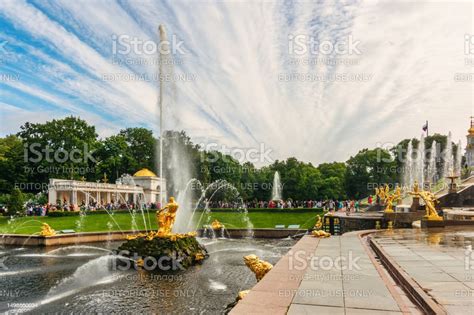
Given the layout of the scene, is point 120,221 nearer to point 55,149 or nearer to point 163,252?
point 163,252

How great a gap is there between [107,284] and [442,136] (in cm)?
8553

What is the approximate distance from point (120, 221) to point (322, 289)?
33008mm

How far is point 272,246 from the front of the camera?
23.7m

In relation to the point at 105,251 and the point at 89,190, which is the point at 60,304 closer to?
the point at 105,251

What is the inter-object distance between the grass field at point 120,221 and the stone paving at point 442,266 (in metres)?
21.3

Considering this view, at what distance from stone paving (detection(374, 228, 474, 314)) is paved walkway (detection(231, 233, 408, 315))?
731 millimetres

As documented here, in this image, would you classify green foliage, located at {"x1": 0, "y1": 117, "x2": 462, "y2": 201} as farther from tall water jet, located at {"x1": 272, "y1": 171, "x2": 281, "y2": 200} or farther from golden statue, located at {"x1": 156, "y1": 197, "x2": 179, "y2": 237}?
golden statue, located at {"x1": 156, "y1": 197, "x2": 179, "y2": 237}

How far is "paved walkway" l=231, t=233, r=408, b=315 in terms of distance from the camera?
565 cm

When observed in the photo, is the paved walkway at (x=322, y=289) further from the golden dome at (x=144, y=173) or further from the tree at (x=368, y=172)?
the tree at (x=368, y=172)

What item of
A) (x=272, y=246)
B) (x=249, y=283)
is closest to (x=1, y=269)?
(x=249, y=283)

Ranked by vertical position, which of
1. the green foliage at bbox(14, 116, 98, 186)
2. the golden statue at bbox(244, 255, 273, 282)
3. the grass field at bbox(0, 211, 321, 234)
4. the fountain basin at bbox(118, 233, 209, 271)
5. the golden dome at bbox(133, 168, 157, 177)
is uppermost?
the green foliage at bbox(14, 116, 98, 186)

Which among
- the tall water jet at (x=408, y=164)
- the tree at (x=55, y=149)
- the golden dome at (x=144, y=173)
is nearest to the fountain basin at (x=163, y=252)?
the tree at (x=55, y=149)

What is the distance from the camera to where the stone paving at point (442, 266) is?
6.07 meters

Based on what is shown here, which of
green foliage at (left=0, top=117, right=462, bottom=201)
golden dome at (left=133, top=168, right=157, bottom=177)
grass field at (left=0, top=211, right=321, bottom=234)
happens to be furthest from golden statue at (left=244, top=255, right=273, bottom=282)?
golden dome at (left=133, top=168, right=157, bottom=177)
